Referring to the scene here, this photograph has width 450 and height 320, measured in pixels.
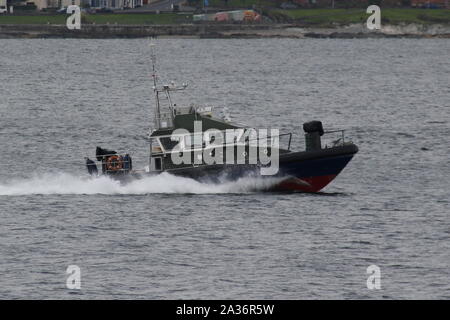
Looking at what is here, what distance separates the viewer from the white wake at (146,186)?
45.1m

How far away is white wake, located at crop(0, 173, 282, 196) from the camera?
148 ft

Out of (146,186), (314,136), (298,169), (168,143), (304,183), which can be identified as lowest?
(146,186)

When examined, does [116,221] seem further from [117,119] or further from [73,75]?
[73,75]

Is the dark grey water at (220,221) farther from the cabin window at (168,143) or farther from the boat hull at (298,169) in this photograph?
the cabin window at (168,143)

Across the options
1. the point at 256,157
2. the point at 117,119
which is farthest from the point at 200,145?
the point at 117,119

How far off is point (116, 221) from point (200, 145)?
472 cm

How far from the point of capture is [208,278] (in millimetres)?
34625

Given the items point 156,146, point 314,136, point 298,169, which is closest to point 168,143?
point 156,146

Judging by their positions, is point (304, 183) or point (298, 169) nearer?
point (298, 169)

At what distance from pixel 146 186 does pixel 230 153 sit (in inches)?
144

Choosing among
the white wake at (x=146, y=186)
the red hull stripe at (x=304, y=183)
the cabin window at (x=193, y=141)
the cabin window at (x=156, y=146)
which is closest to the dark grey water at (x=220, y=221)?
the white wake at (x=146, y=186)

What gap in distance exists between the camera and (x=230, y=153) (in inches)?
1745

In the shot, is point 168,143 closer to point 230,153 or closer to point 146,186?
point 146,186

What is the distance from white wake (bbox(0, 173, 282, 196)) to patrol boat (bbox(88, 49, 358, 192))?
0.28m
